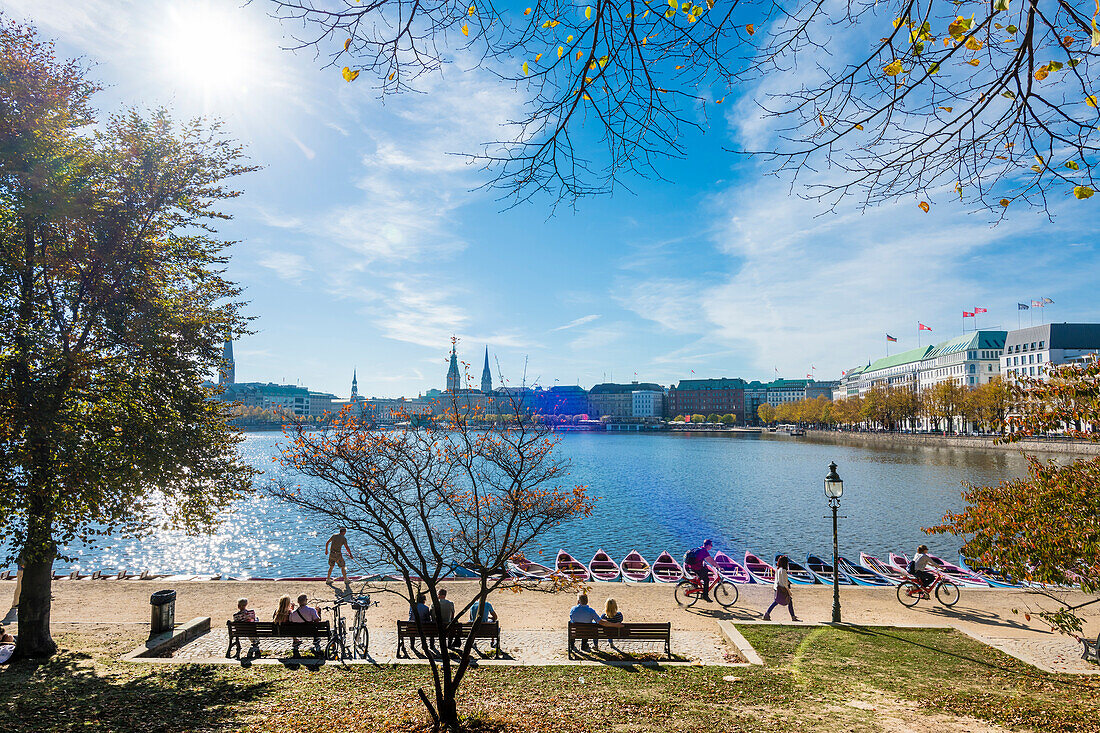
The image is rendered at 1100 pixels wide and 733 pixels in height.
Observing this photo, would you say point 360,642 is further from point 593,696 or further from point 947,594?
point 947,594

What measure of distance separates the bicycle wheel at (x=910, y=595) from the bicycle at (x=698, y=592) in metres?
5.03

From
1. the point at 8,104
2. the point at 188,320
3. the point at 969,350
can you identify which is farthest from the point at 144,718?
the point at 969,350

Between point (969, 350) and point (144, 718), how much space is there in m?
156

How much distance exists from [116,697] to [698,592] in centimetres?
1472

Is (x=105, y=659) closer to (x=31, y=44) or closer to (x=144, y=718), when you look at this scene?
(x=144, y=718)

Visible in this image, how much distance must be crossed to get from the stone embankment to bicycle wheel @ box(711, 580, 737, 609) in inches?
1480

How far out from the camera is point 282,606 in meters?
13.6

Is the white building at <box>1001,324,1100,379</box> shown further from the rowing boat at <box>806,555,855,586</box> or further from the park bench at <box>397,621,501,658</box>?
the park bench at <box>397,621,501,658</box>

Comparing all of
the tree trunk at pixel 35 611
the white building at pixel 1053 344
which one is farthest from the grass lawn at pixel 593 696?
the white building at pixel 1053 344

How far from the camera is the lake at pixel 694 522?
3177cm

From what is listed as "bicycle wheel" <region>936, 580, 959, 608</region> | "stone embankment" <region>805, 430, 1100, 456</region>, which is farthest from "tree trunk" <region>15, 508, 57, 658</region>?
"stone embankment" <region>805, 430, 1100, 456</region>

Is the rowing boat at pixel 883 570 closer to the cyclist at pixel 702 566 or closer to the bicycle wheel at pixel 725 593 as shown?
the bicycle wheel at pixel 725 593

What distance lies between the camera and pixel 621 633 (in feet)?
41.9

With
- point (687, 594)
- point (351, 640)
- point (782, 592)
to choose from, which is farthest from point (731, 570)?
point (351, 640)
